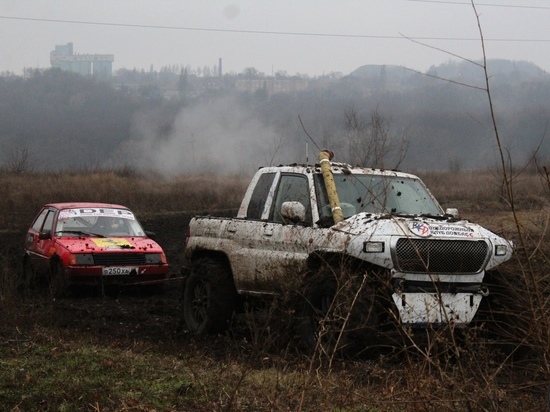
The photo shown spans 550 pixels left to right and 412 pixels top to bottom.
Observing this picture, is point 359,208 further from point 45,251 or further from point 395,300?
point 45,251

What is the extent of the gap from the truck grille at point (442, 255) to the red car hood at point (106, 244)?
692 cm

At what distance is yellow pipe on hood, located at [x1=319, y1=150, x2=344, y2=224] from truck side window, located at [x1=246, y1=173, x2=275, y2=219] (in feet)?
2.51

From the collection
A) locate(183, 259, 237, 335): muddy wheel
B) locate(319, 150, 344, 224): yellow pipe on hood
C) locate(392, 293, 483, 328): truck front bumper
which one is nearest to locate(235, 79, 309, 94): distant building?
→ locate(183, 259, 237, 335): muddy wheel

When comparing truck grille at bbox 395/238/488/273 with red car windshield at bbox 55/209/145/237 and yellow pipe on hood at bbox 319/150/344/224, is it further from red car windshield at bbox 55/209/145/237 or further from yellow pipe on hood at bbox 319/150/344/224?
red car windshield at bbox 55/209/145/237

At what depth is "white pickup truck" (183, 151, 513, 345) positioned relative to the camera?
882 cm

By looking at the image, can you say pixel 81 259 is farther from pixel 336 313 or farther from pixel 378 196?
pixel 336 313

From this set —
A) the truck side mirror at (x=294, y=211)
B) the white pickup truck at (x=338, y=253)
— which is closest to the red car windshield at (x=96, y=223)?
the white pickup truck at (x=338, y=253)

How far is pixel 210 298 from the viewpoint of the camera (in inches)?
422

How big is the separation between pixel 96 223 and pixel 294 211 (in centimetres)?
723

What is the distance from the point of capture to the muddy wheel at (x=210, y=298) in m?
10.7

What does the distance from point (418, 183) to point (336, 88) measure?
94152 millimetres

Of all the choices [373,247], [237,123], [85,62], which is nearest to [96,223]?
[373,247]

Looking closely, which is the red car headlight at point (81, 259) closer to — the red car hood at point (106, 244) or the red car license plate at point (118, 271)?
the red car hood at point (106, 244)

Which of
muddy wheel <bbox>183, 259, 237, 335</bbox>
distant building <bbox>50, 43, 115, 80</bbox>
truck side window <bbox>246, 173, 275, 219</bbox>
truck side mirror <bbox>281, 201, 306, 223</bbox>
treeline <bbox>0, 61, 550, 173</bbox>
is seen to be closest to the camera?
truck side mirror <bbox>281, 201, 306, 223</bbox>
